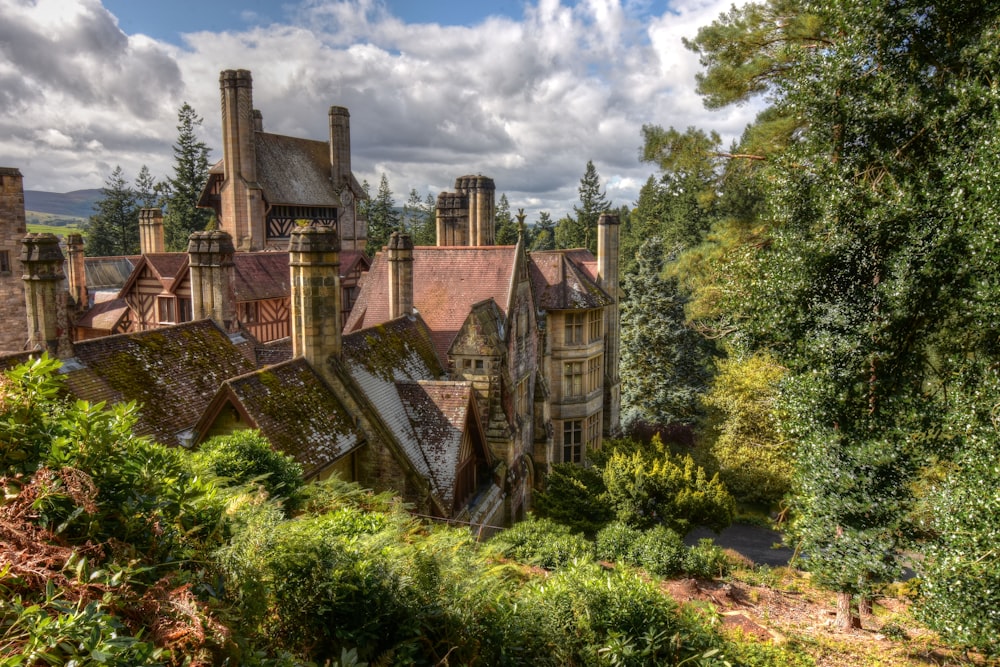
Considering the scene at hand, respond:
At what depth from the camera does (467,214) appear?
89.0 feet

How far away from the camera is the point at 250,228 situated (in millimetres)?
38438

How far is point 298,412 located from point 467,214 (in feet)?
55.4

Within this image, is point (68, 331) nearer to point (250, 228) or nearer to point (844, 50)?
point (844, 50)

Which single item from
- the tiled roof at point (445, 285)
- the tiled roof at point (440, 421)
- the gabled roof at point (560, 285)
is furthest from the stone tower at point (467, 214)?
the tiled roof at point (440, 421)

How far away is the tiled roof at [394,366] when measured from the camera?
13516mm

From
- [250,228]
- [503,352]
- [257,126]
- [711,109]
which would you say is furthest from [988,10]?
[257,126]

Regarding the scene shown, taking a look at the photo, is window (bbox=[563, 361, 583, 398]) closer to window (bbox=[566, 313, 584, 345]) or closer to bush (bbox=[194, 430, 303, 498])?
window (bbox=[566, 313, 584, 345])

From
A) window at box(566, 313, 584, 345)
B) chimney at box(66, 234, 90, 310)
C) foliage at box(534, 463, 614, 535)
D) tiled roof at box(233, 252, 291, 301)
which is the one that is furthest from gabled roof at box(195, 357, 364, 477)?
chimney at box(66, 234, 90, 310)

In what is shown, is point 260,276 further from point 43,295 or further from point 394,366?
point 43,295

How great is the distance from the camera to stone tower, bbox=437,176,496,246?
26.3 m

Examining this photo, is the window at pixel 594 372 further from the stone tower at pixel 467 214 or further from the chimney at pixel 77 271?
the chimney at pixel 77 271

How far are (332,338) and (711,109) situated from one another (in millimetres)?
12512

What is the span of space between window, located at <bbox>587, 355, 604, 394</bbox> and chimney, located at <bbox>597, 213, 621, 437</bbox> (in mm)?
1402

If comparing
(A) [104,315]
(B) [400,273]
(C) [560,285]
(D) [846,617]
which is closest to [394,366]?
(B) [400,273]
